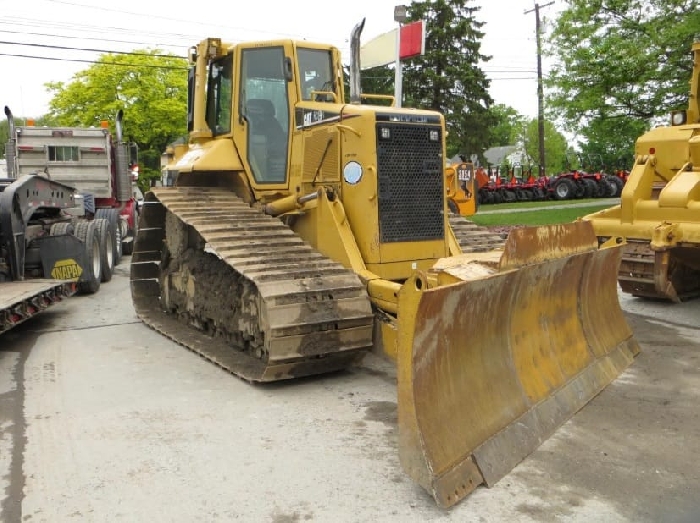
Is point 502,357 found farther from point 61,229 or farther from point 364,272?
point 61,229

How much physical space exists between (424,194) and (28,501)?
3834mm

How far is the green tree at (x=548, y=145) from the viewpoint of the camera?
62463mm

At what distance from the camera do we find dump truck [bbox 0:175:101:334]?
282 inches

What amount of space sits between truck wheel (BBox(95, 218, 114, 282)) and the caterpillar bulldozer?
2.50 meters

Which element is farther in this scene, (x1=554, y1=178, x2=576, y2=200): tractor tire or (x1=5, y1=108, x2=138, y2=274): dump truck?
(x1=554, y1=178, x2=576, y2=200): tractor tire

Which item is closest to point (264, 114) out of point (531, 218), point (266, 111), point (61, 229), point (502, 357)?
point (266, 111)


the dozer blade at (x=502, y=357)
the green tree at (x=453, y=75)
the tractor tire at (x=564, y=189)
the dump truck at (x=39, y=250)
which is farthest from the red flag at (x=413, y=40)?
the green tree at (x=453, y=75)

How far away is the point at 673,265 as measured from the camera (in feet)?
27.0

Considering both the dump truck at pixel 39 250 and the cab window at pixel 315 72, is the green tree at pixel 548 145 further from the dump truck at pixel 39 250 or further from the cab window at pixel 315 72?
the cab window at pixel 315 72

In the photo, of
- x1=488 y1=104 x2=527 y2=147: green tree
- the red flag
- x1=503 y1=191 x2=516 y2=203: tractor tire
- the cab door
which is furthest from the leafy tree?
x1=488 y1=104 x2=527 y2=147: green tree

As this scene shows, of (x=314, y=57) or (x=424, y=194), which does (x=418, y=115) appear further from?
(x=314, y=57)

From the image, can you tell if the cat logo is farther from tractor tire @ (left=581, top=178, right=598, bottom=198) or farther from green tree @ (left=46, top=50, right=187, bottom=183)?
green tree @ (left=46, top=50, right=187, bottom=183)

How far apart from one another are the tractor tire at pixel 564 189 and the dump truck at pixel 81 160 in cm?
1985

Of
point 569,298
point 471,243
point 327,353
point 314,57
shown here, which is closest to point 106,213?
point 314,57
